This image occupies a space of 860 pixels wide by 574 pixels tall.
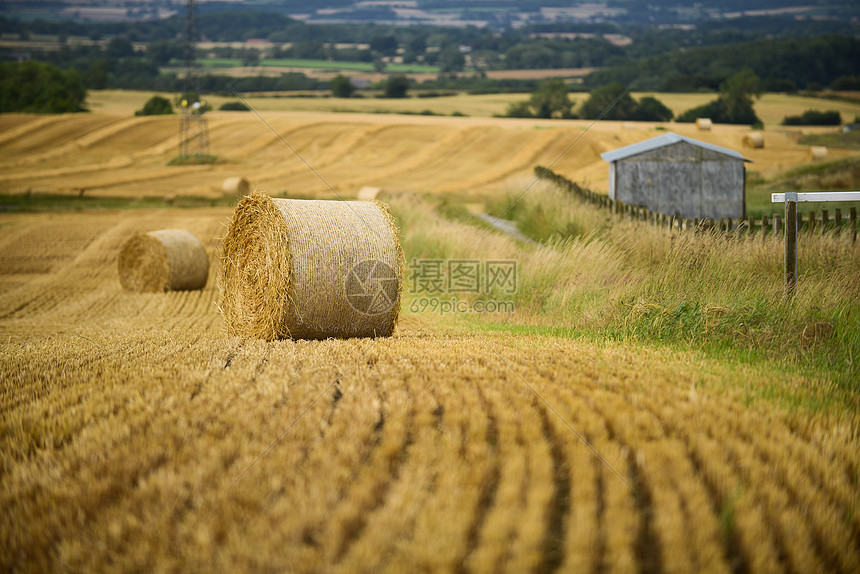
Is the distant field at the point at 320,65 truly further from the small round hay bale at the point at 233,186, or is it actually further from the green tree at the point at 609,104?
the small round hay bale at the point at 233,186

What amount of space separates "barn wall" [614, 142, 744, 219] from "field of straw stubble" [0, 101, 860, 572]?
12172 millimetres

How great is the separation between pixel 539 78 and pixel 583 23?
7910 centimetres

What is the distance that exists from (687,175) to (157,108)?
188ft

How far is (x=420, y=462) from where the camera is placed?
4039mm

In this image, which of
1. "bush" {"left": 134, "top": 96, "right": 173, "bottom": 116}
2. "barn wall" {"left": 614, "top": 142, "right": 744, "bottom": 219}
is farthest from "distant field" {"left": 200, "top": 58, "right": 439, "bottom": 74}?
"barn wall" {"left": 614, "top": 142, "right": 744, "bottom": 219}

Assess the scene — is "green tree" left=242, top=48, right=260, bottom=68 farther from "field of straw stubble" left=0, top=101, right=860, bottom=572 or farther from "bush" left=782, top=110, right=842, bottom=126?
"field of straw stubble" left=0, top=101, right=860, bottom=572

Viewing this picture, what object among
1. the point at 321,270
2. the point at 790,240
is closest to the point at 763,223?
the point at 790,240

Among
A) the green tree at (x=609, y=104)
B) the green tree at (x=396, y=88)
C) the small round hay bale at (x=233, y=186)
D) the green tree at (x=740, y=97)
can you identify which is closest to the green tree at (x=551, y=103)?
the green tree at (x=609, y=104)

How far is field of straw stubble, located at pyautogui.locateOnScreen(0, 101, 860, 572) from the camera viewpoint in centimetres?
326

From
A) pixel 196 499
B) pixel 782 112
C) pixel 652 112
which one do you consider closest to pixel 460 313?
pixel 196 499

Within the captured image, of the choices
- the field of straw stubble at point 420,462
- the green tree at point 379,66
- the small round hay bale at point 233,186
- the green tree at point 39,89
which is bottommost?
the field of straw stubble at point 420,462

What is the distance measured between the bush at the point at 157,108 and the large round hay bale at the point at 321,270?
199 ft

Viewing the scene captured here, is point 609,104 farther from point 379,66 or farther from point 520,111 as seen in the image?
point 379,66

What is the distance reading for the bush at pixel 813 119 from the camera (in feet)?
202
